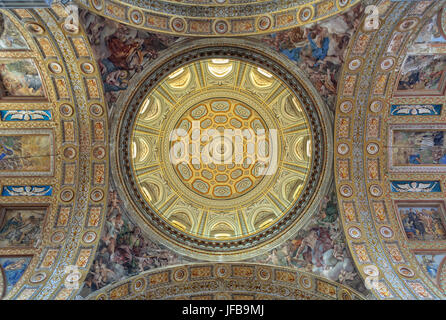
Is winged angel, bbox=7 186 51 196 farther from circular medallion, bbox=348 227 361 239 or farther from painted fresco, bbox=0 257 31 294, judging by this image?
circular medallion, bbox=348 227 361 239

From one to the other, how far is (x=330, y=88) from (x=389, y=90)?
7.89ft

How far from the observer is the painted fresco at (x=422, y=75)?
12.0 metres

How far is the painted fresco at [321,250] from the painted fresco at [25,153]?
1041cm

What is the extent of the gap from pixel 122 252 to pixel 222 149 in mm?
8453

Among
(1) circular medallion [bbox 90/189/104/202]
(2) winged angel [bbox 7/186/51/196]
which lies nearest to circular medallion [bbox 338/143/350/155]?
(1) circular medallion [bbox 90/189/104/202]

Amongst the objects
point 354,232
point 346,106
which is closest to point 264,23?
point 346,106

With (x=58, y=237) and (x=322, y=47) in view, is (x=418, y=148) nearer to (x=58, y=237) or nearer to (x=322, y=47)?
(x=322, y=47)

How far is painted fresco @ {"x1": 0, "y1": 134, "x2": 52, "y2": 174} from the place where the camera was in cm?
1304

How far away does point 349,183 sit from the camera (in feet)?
44.2

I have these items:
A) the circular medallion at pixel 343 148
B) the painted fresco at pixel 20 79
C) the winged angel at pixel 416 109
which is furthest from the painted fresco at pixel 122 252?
the winged angel at pixel 416 109

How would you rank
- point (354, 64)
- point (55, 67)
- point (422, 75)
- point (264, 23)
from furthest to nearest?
point (422, 75), point (354, 64), point (264, 23), point (55, 67)

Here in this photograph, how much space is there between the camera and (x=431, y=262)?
12.1 metres
